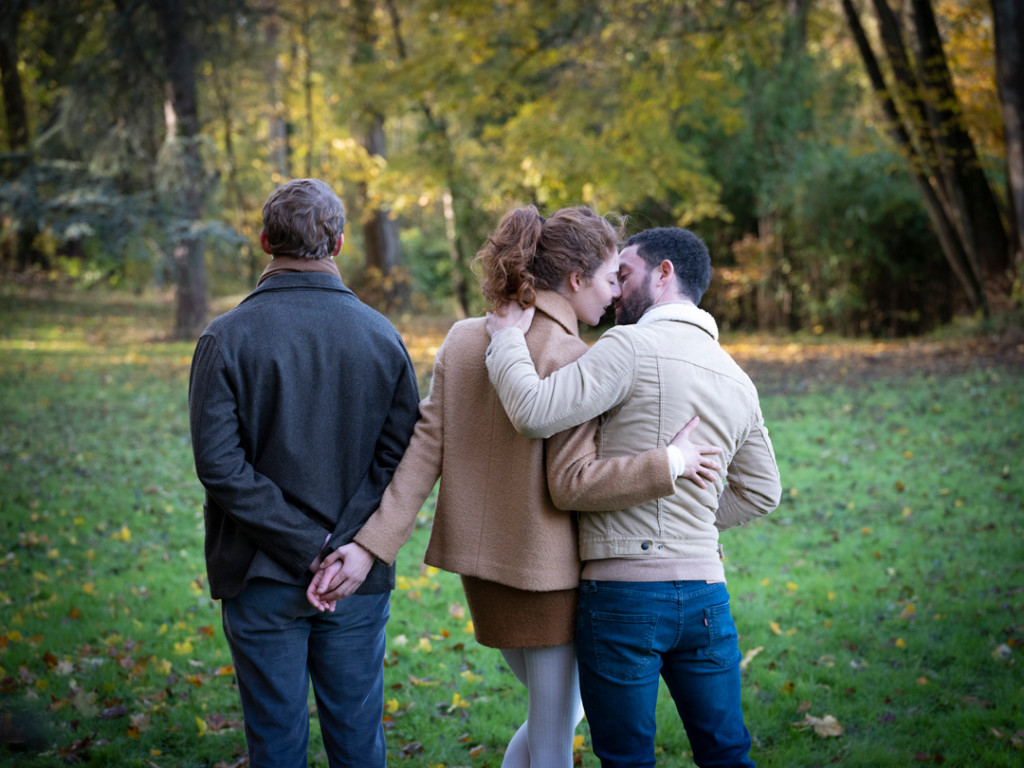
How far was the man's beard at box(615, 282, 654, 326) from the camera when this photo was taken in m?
2.45

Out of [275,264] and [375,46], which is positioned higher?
[375,46]

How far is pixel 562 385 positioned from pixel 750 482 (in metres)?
0.72

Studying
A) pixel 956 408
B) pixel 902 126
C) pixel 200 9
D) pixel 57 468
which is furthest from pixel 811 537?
pixel 200 9

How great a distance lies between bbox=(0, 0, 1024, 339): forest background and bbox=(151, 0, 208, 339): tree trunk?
0.04m

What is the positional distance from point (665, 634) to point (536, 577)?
13.8 inches

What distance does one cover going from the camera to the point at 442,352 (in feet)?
8.17

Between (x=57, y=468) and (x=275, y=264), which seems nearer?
(x=275, y=264)

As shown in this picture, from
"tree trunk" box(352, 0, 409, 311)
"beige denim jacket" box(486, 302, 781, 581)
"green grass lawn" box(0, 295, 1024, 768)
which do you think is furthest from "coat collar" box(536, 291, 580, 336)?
"tree trunk" box(352, 0, 409, 311)

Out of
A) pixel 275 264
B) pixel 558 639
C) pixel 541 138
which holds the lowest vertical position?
pixel 558 639

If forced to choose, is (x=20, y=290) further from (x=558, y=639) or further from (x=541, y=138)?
(x=558, y=639)

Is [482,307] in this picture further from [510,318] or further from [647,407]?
[647,407]

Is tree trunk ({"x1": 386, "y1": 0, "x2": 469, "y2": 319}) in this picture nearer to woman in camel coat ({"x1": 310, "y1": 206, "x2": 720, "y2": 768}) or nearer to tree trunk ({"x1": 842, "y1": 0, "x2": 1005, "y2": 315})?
tree trunk ({"x1": 842, "y1": 0, "x2": 1005, "y2": 315})

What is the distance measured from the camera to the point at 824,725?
3877mm

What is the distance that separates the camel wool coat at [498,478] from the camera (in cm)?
225
